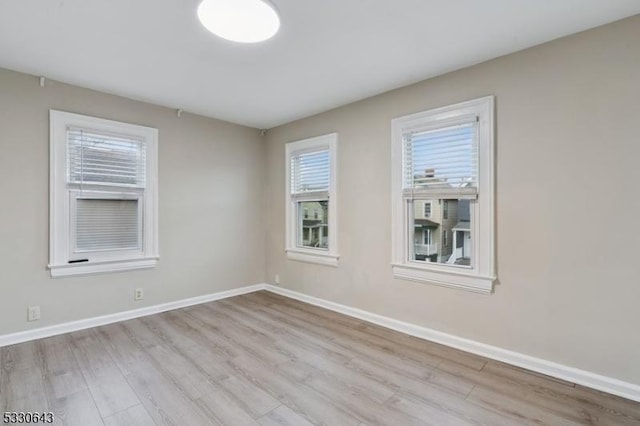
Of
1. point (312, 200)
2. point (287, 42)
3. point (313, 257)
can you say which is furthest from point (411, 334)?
point (287, 42)

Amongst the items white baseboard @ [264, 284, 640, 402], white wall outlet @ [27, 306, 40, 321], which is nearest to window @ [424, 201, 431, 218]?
white baseboard @ [264, 284, 640, 402]

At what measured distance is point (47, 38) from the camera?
2281mm

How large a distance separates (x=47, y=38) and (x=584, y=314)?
439 cm

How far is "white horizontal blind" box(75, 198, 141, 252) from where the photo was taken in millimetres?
3219

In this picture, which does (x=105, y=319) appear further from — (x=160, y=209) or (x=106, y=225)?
(x=160, y=209)

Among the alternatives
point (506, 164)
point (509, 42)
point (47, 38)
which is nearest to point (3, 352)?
point (47, 38)

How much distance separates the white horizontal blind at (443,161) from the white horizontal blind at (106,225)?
3.12 meters

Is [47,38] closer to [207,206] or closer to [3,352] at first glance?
[207,206]

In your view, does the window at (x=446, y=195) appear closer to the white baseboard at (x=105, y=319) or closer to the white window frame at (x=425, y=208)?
the white window frame at (x=425, y=208)

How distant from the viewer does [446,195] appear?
9.30 feet

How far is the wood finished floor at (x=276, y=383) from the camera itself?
188cm

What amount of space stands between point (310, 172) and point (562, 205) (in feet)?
9.08

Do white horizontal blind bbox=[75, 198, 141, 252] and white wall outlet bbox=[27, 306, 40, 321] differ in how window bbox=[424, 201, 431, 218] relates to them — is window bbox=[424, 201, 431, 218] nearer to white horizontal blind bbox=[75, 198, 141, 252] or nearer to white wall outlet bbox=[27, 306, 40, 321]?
white horizontal blind bbox=[75, 198, 141, 252]

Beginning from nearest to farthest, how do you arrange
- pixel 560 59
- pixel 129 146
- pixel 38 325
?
pixel 560 59 < pixel 38 325 < pixel 129 146
